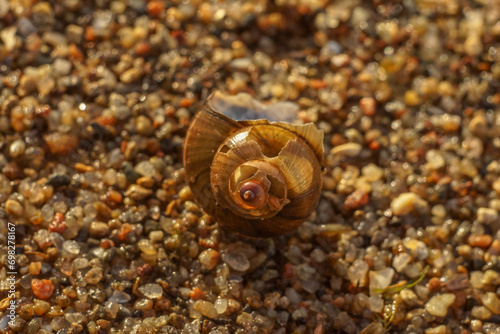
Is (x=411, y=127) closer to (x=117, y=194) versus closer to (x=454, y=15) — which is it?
(x=454, y=15)

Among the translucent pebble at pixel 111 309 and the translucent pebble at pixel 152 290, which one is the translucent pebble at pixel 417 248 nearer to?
the translucent pebble at pixel 152 290

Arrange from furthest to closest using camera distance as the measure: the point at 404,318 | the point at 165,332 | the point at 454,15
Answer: the point at 454,15 < the point at 404,318 < the point at 165,332

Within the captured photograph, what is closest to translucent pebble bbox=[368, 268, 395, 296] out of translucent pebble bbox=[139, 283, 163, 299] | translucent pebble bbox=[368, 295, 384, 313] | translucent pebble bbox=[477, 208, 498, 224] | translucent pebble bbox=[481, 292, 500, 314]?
translucent pebble bbox=[368, 295, 384, 313]

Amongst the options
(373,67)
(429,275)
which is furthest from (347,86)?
(429,275)

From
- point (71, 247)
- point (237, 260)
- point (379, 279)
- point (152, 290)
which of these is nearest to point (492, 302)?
point (379, 279)

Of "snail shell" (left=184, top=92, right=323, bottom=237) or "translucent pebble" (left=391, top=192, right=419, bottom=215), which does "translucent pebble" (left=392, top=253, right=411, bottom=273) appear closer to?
"translucent pebble" (left=391, top=192, right=419, bottom=215)

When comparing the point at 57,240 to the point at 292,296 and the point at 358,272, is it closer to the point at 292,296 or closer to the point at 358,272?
the point at 292,296
